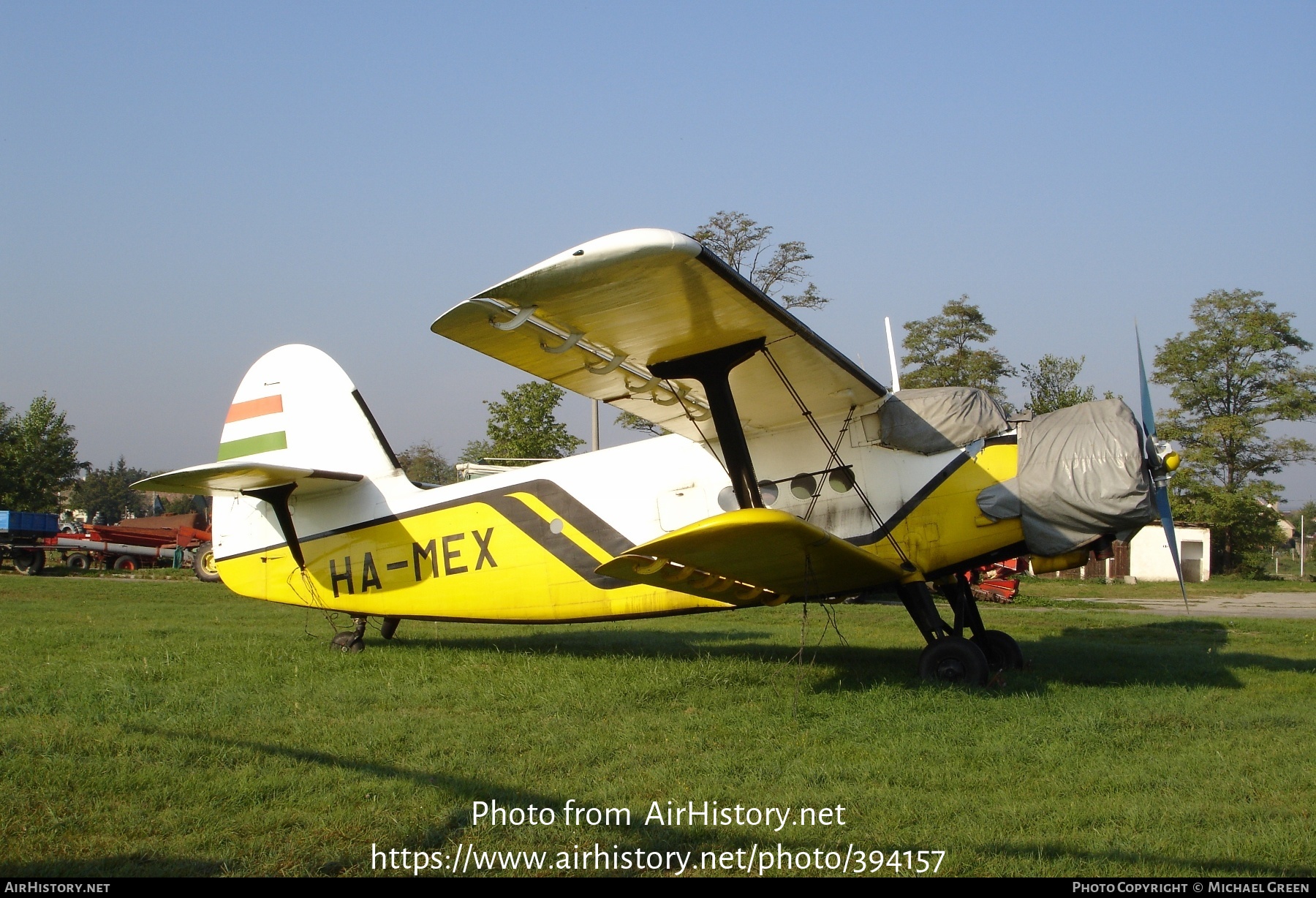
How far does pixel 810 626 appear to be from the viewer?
1314 cm

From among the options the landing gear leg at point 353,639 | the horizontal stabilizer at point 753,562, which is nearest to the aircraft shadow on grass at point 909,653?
the landing gear leg at point 353,639

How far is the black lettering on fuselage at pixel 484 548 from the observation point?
9062mm

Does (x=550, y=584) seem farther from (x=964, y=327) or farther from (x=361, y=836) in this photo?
(x=964, y=327)

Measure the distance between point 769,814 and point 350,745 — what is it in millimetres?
2560

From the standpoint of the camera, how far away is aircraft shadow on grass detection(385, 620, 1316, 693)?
25.8 feet

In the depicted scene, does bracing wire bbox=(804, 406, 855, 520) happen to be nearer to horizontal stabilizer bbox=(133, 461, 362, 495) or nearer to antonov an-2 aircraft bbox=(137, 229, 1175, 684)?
antonov an-2 aircraft bbox=(137, 229, 1175, 684)

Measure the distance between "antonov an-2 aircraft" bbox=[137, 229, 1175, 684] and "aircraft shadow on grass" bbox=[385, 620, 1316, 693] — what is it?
0.59 metres

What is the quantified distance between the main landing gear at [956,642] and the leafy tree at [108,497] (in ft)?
378

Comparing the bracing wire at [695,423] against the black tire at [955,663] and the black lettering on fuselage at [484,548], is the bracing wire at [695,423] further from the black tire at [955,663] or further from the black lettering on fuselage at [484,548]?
the black lettering on fuselage at [484,548]

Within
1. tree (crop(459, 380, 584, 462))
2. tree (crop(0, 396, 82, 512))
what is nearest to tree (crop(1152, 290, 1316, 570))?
tree (crop(459, 380, 584, 462))

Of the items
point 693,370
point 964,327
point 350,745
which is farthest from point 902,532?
point 964,327

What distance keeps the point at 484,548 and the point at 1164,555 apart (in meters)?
30.2

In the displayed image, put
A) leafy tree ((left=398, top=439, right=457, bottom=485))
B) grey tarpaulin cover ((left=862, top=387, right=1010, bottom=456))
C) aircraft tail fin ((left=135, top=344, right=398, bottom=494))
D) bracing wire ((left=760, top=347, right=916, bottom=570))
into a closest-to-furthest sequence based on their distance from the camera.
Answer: bracing wire ((left=760, top=347, right=916, bottom=570)), grey tarpaulin cover ((left=862, top=387, right=1010, bottom=456)), aircraft tail fin ((left=135, top=344, right=398, bottom=494)), leafy tree ((left=398, top=439, right=457, bottom=485))

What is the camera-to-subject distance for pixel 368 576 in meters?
9.55
